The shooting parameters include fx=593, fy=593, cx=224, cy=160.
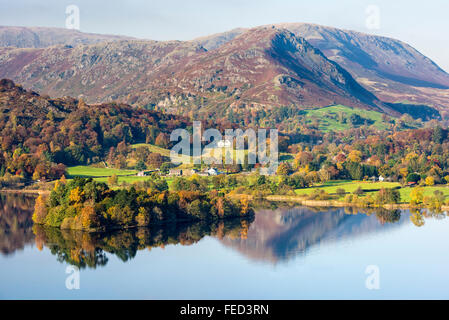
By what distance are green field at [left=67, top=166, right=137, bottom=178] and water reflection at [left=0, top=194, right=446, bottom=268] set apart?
1695cm

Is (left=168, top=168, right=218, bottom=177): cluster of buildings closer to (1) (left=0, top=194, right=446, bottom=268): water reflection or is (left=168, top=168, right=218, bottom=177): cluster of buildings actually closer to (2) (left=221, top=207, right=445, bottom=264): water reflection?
(1) (left=0, top=194, right=446, bottom=268): water reflection

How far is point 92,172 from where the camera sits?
76.6 m

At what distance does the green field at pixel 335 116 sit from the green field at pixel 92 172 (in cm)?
7210

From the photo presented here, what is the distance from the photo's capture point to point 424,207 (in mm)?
57625

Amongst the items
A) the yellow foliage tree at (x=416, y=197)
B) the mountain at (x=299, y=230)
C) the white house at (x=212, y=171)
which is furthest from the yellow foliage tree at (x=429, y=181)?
the white house at (x=212, y=171)

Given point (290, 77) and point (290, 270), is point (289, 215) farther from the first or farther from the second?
point (290, 77)

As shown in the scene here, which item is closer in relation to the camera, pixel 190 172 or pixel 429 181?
pixel 429 181

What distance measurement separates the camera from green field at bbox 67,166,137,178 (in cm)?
7369

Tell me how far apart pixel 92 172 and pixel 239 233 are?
122ft

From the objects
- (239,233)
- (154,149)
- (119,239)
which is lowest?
(239,233)

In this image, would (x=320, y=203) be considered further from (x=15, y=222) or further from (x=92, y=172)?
(x=92, y=172)

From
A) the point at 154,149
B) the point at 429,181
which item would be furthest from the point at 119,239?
the point at 154,149

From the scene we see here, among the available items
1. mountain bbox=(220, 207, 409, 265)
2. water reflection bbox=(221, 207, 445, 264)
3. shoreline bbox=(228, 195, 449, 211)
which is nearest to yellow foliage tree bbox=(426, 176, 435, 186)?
shoreline bbox=(228, 195, 449, 211)

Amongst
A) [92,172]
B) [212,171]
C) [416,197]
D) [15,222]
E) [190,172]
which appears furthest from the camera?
[92,172]
